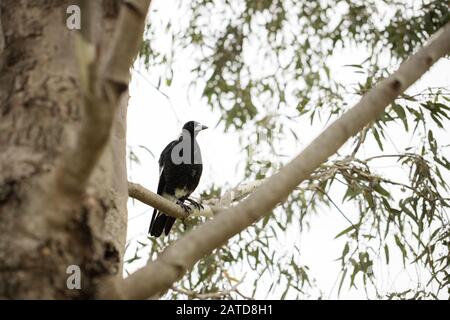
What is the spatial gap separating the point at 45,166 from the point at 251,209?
0.33 meters

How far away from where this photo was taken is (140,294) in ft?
2.90

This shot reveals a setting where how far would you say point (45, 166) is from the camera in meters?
0.96

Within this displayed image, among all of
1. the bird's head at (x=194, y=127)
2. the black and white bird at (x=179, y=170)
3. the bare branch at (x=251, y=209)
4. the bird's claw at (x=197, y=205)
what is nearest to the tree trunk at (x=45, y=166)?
the bare branch at (x=251, y=209)

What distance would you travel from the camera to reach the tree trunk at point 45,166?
34.6 inches

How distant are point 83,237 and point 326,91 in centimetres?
269

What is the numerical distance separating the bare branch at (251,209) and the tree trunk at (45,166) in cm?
9

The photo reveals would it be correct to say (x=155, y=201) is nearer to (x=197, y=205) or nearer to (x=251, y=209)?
(x=197, y=205)

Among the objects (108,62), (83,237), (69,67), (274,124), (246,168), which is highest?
(274,124)

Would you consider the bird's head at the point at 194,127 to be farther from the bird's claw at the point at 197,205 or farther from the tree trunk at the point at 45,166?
the tree trunk at the point at 45,166

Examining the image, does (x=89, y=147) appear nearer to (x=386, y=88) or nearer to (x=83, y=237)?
(x=83, y=237)

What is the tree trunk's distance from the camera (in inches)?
34.6

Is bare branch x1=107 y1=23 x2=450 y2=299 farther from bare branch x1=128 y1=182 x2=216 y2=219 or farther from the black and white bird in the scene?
the black and white bird

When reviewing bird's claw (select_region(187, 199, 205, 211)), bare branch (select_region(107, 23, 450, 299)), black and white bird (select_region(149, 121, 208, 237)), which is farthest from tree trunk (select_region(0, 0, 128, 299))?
black and white bird (select_region(149, 121, 208, 237))
